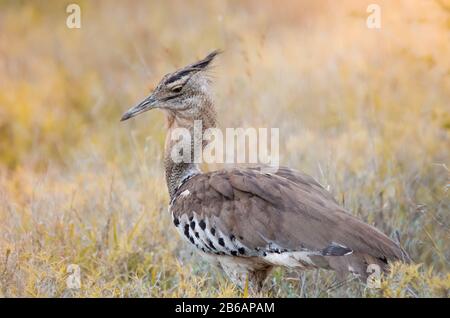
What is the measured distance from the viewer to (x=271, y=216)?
3783 mm

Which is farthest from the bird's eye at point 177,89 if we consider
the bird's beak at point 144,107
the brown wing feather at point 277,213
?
the brown wing feather at point 277,213

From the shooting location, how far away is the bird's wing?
3.61 metres

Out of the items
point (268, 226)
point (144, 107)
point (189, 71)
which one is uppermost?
point (189, 71)

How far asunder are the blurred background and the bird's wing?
236mm

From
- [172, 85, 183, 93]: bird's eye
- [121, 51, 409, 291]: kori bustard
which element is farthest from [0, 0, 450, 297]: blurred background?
[172, 85, 183, 93]: bird's eye

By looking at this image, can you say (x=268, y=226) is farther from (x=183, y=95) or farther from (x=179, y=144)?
(x=183, y=95)

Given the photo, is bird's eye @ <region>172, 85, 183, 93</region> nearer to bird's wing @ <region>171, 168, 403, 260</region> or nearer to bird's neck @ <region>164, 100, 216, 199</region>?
bird's neck @ <region>164, 100, 216, 199</region>

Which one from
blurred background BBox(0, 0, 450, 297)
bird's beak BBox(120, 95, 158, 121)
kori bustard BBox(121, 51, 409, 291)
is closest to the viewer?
kori bustard BBox(121, 51, 409, 291)

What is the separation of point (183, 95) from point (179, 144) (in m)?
0.28

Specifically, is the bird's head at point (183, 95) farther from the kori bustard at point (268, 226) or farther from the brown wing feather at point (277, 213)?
the brown wing feather at point (277, 213)

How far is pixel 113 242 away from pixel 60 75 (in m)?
3.88

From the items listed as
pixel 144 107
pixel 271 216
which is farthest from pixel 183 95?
pixel 271 216

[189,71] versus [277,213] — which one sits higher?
[189,71]
